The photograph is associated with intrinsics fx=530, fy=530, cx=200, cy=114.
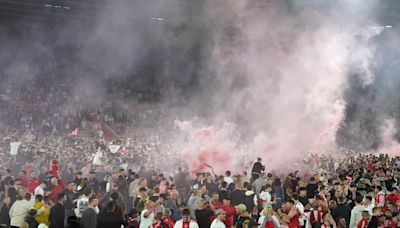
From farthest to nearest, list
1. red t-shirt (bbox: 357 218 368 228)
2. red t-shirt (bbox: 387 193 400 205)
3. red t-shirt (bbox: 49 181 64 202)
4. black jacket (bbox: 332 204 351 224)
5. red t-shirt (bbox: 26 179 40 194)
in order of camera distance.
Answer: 1. red t-shirt (bbox: 26 179 40 194)
2. red t-shirt (bbox: 387 193 400 205)
3. red t-shirt (bbox: 49 181 64 202)
4. black jacket (bbox: 332 204 351 224)
5. red t-shirt (bbox: 357 218 368 228)

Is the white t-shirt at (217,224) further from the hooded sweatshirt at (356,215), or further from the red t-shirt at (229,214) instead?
the hooded sweatshirt at (356,215)

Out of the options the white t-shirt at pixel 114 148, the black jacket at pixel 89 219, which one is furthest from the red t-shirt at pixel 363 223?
the white t-shirt at pixel 114 148

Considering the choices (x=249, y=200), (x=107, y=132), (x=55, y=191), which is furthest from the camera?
(x=107, y=132)

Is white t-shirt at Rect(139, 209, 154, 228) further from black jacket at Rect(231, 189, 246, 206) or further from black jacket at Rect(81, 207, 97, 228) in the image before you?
black jacket at Rect(231, 189, 246, 206)

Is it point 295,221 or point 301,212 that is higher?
point 301,212

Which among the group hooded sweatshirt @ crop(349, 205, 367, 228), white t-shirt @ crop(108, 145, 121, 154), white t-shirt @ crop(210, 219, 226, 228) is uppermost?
white t-shirt @ crop(108, 145, 121, 154)

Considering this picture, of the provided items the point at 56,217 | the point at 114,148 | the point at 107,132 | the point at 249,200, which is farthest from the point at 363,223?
the point at 107,132

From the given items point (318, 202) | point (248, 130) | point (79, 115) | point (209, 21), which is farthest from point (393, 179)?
point (79, 115)

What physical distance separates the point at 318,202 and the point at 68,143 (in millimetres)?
13493

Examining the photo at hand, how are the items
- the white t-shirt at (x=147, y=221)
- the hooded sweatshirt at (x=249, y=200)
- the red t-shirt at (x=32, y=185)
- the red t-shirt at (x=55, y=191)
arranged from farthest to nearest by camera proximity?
the red t-shirt at (x=32, y=185) < the hooded sweatshirt at (x=249, y=200) < the red t-shirt at (x=55, y=191) < the white t-shirt at (x=147, y=221)

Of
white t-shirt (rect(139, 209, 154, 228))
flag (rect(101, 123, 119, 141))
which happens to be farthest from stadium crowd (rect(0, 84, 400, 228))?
flag (rect(101, 123, 119, 141))

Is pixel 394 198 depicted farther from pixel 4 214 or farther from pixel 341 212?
pixel 4 214

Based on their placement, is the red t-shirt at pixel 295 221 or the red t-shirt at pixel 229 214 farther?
the red t-shirt at pixel 229 214

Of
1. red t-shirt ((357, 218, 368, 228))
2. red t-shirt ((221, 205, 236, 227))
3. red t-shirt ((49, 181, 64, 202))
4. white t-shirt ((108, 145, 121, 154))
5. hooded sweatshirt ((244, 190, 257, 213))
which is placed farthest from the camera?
white t-shirt ((108, 145, 121, 154))
